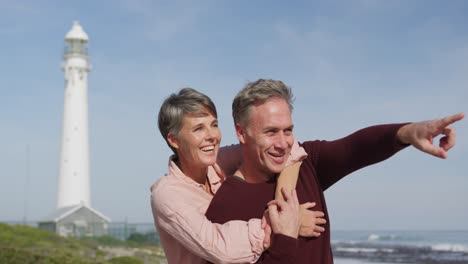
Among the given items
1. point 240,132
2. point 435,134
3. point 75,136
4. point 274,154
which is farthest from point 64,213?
point 435,134

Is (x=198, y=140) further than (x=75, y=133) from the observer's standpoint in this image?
No

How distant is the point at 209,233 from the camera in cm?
287

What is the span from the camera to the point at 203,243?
9.36 ft

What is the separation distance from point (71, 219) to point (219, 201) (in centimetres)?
3057

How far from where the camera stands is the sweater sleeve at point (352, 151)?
9.84ft

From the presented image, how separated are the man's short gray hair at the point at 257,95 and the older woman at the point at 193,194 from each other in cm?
21

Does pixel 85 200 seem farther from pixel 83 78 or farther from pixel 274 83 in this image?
pixel 274 83

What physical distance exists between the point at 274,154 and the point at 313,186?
11.3 inches

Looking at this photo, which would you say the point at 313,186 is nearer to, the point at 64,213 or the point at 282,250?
the point at 282,250

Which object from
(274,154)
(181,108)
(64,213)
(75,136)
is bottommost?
(274,154)

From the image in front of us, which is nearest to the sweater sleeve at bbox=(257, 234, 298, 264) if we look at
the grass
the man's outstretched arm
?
the man's outstretched arm

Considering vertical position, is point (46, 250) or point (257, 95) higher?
point (257, 95)

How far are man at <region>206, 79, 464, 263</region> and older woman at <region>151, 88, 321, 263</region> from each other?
4.2 inches

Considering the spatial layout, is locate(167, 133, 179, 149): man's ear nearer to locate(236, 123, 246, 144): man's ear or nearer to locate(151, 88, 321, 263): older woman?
locate(151, 88, 321, 263): older woman
